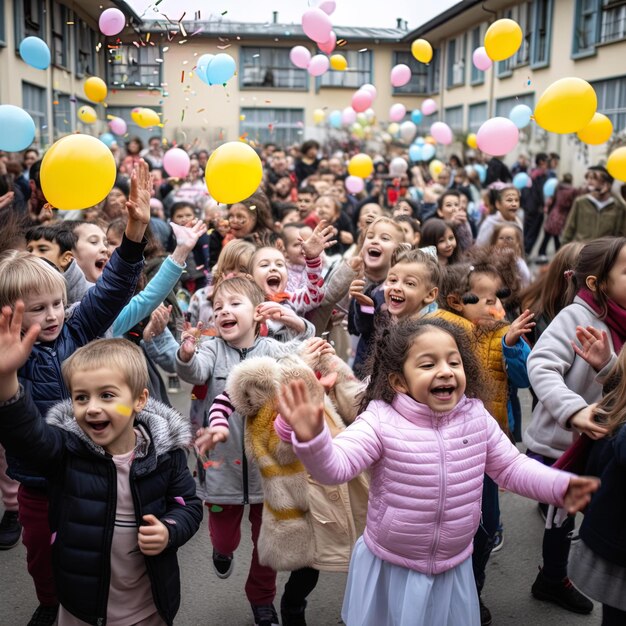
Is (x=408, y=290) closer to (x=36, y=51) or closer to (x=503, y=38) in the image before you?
(x=503, y=38)

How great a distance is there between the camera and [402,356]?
2738 mm

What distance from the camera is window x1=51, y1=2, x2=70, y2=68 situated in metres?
17.0

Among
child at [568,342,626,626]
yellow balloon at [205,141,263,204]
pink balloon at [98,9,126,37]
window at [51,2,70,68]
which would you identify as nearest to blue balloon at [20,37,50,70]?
pink balloon at [98,9,126,37]

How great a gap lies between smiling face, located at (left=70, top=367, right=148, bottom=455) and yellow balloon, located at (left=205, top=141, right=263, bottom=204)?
2.42m

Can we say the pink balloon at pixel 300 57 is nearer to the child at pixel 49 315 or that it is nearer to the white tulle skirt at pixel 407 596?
the child at pixel 49 315

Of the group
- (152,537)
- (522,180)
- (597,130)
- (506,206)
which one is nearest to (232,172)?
(152,537)

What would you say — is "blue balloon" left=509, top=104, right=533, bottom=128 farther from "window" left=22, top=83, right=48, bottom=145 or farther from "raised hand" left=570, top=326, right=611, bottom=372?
"window" left=22, top=83, right=48, bottom=145

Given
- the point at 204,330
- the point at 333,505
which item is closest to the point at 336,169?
the point at 204,330

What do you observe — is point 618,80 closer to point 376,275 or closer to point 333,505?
point 376,275

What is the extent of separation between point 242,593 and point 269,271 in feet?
5.91

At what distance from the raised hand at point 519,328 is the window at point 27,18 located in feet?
50.0

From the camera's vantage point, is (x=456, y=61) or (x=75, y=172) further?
(x=456, y=61)

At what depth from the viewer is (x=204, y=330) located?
4.05m

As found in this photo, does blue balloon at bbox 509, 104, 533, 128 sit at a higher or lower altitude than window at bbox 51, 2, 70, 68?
lower
